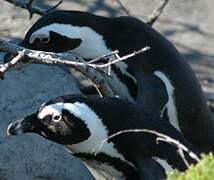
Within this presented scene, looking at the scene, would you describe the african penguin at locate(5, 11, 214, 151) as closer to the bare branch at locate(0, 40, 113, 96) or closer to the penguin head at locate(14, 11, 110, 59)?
the penguin head at locate(14, 11, 110, 59)

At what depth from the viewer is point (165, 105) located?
3.09 metres

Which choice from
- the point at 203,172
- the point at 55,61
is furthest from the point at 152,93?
the point at 203,172

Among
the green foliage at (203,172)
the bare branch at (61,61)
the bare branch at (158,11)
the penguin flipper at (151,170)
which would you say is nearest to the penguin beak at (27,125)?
the bare branch at (61,61)

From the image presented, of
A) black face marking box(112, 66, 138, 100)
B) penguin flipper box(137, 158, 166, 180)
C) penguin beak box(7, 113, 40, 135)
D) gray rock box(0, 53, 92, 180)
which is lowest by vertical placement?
gray rock box(0, 53, 92, 180)

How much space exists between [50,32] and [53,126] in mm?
670

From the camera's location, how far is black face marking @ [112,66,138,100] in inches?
126

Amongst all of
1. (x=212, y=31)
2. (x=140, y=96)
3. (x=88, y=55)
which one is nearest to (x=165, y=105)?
(x=140, y=96)

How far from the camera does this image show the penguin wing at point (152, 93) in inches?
120

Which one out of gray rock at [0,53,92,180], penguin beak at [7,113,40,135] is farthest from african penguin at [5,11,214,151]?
penguin beak at [7,113,40,135]

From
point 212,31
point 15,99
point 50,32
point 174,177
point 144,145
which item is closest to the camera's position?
point 174,177

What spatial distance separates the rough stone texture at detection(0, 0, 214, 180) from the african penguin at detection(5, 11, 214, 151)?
0.37 metres

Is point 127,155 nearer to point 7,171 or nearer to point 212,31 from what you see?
point 7,171

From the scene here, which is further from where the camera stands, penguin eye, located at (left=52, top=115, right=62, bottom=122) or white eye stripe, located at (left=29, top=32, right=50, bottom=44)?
white eye stripe, located at (left=29, top=32, right=50, bottom=44)

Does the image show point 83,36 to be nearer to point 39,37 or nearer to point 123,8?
point 39,37
